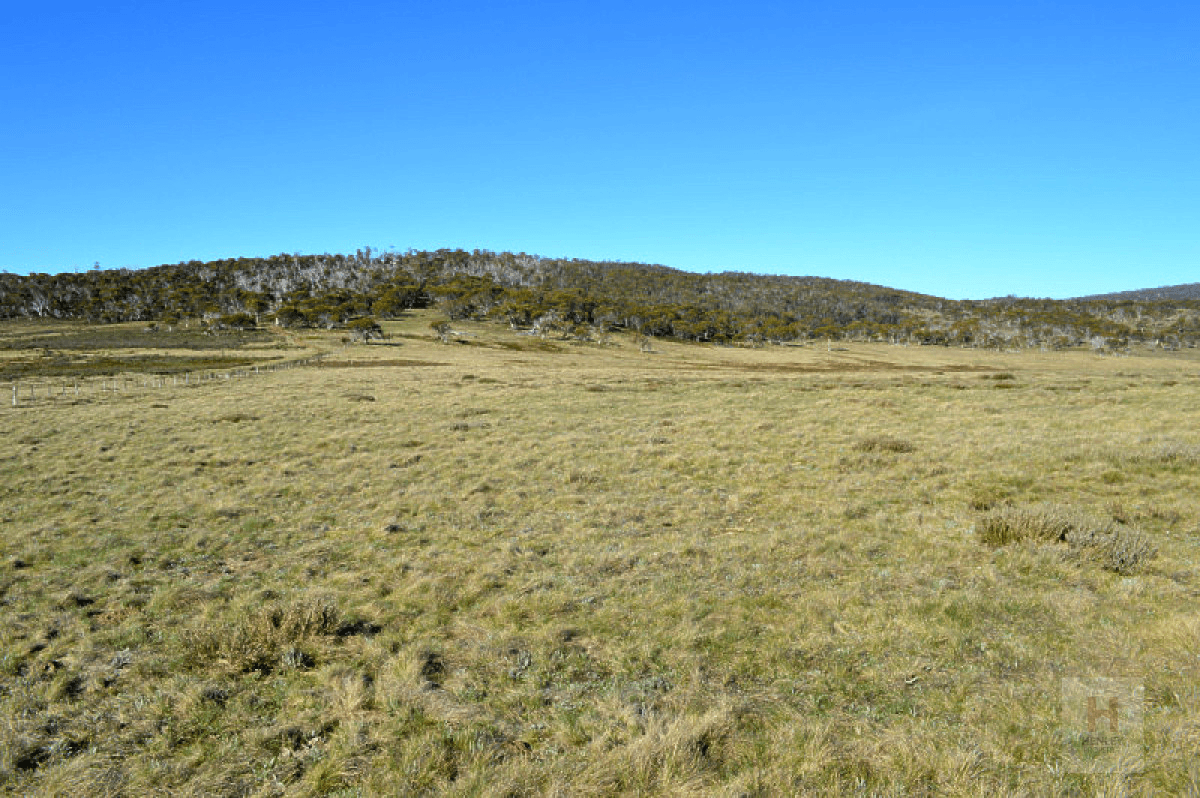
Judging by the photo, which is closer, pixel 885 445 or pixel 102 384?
pixel 885 445

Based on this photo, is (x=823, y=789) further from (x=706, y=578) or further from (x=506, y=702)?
(x=706, y=578)

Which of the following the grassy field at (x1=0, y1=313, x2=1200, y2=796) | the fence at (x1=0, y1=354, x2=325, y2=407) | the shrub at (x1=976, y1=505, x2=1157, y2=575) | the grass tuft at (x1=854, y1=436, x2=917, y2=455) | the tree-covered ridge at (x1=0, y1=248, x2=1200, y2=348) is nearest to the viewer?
the grassy field at (x1=0, y1=313, x2=1200, y2=796)

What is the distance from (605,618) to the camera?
305 inches

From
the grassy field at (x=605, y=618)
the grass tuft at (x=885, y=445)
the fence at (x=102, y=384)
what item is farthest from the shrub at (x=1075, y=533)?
the fence at (x=102, y=384)

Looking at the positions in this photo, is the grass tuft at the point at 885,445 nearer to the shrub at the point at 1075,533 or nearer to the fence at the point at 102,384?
the shrub at the point at 1075,533

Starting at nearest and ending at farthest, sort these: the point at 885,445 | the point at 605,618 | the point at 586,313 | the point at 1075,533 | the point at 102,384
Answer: the point at 605,618
the point at 1075,533
the point at 885,445
the point at 102,384
the point at 586,313

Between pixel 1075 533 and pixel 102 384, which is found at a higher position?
pixel 102 384

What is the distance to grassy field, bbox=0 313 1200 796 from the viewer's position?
488cm

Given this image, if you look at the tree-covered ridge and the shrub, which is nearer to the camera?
the shrub

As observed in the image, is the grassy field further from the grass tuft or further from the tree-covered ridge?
the tree-covered ridge

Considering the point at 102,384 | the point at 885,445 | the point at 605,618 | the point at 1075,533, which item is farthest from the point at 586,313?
the point at 605,618

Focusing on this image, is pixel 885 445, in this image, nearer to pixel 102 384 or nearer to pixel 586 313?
pixel 102 384

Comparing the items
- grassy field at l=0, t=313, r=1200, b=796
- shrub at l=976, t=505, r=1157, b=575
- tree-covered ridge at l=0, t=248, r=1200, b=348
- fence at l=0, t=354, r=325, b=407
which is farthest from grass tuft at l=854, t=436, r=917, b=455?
tree-covered ridge at l=0, t=248, r=1200, b=348

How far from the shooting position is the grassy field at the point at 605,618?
4883 millimetres
